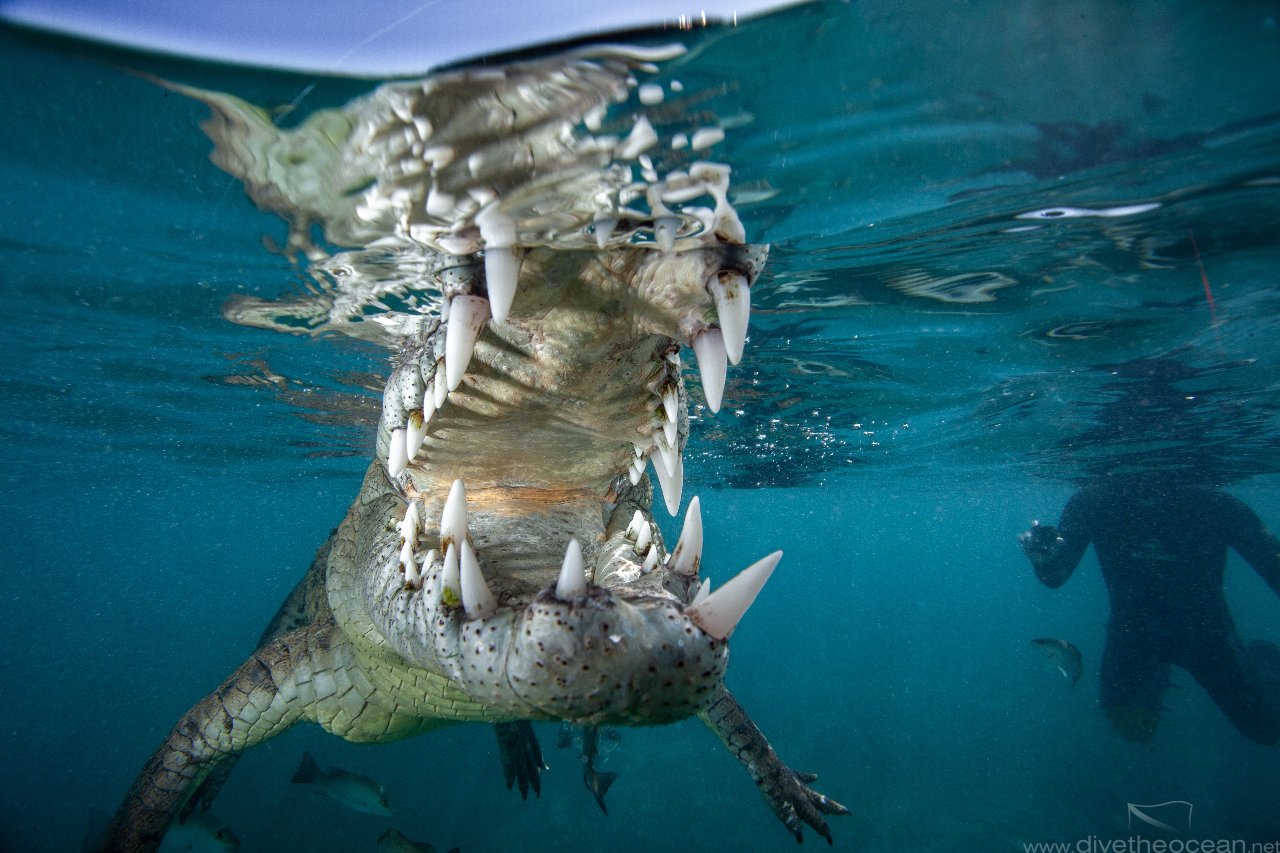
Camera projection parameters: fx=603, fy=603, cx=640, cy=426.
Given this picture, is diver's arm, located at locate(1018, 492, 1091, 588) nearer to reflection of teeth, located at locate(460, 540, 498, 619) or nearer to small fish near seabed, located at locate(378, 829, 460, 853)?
small fish near seabed, located at locate(378, 829, 460, 853)

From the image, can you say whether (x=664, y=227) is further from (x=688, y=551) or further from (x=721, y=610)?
(x=721, y=610)

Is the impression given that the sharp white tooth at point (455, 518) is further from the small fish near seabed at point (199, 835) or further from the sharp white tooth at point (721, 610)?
the small fish near seabed at point (199, 835)

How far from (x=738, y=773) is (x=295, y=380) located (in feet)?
50.3

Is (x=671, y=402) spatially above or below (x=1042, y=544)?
above

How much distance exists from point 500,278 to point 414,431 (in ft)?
3.34

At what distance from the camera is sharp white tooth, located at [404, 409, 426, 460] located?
118 inches

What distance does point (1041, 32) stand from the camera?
3314 mm

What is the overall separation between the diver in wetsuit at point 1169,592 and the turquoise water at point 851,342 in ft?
6.23

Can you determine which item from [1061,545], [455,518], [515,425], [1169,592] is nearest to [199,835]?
[515,425]

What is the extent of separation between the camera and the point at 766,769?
518 cm

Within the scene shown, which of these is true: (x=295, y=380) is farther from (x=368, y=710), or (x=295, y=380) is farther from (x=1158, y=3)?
(x=1158, y=3)

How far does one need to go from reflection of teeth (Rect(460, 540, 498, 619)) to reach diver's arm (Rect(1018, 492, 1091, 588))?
46.4 feet

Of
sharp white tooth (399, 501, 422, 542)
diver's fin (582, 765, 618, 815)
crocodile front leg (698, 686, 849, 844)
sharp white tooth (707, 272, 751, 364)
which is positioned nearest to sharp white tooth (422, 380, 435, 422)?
sharp white tooth (399, 501, 422, 542)

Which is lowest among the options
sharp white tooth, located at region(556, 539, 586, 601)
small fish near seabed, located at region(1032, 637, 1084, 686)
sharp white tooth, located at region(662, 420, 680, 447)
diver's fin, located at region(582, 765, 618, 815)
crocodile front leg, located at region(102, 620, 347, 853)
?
small fish near seabed, located at region(1032, 637, 1084, 686)
